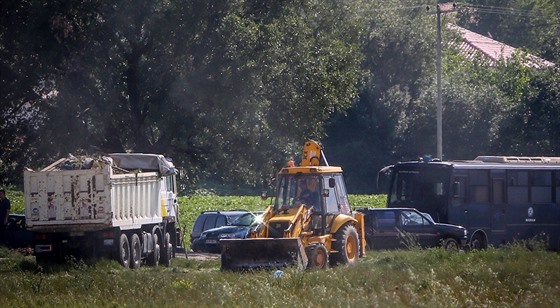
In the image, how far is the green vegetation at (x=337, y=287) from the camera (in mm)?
15320

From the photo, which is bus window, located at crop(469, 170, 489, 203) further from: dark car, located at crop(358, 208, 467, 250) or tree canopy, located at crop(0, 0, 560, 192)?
tree canopy, located at crop(0, 0, 560, 192)

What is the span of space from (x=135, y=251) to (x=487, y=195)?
12.9 metres

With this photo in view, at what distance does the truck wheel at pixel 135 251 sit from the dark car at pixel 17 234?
6.84 metres

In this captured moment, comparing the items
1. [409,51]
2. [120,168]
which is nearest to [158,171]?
[120,168]

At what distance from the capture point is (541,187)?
33531 millimetres

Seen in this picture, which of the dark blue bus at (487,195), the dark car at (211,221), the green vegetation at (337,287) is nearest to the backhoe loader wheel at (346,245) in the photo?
the green vegetation at (337,287)

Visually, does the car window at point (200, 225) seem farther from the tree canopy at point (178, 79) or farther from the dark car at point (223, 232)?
the dark car at point (223, 232)

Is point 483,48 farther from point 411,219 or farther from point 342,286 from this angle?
point 342,286

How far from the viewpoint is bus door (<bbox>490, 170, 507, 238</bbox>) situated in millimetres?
32188

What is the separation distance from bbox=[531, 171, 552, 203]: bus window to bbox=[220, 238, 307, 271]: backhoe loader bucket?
47.1 feet

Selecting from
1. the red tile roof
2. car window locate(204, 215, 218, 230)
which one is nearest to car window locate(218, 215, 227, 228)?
car window locate(204, 215, 218, 230)

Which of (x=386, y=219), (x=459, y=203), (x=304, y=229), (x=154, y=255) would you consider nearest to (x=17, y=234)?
(x=154, y=255)

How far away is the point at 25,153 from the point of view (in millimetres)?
33031

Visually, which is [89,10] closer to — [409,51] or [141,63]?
[141,63]
